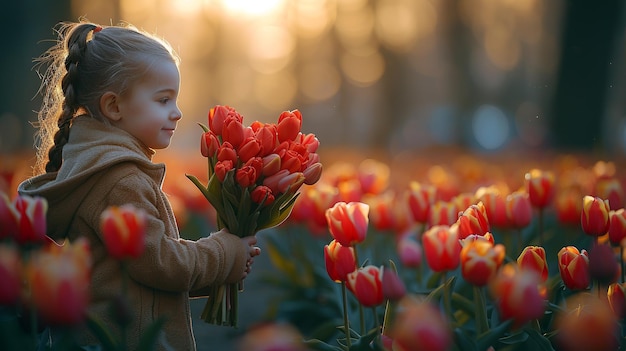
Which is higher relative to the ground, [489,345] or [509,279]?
[509,279]

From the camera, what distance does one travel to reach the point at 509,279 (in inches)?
69.8

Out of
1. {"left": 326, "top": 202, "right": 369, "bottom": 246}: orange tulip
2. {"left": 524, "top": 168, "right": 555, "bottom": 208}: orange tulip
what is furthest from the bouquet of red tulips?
{"left": 524, "top": 168, "right": 555, "bottom": 208}: orange tulip

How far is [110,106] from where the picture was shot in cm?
234

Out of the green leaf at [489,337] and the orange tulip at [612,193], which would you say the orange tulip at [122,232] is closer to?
the green leaf at [489,337]

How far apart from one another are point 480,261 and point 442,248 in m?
0.26

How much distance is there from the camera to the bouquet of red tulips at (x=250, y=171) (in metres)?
2.23

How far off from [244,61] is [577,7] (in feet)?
105

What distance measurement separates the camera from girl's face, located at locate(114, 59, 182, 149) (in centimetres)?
232

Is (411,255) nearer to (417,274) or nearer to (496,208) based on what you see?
(417,274)

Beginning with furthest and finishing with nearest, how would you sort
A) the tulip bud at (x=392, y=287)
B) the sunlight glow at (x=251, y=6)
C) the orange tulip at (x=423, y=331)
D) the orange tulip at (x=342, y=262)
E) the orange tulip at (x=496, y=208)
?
1. the sunlight glow at (x=251, y=6)
2. the orange tulip at (x=496, y=208)
3. the orange tulip at (x=342, y=262)
4. the tulip bud at (x=392, y=287)
5. the orange tulip at (x=423, y=331)

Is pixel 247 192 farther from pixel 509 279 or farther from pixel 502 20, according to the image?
pixel 502 20

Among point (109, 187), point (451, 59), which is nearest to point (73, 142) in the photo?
point (109, 187)

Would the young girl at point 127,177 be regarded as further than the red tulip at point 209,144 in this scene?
No

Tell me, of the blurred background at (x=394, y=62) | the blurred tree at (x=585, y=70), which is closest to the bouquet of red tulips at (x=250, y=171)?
the blurred background at (x=394, y=62)
